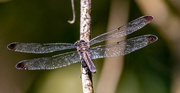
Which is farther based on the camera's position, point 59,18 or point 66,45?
point 59,18

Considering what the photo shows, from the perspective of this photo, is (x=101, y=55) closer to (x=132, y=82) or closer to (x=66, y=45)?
(x=66, y=45)

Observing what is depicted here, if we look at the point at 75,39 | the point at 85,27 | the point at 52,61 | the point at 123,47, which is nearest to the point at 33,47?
the point at 52,61

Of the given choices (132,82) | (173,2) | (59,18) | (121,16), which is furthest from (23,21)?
(173,2)

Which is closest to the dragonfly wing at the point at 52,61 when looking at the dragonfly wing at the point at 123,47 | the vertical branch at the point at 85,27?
the dragonfly wing at the point at 123,47

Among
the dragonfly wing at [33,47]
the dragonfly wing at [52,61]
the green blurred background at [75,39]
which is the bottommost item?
the green blurred background at [75,39]

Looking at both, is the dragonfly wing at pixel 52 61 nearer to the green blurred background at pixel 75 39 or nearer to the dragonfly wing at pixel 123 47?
the dragonfly wing at pixel 123 47
